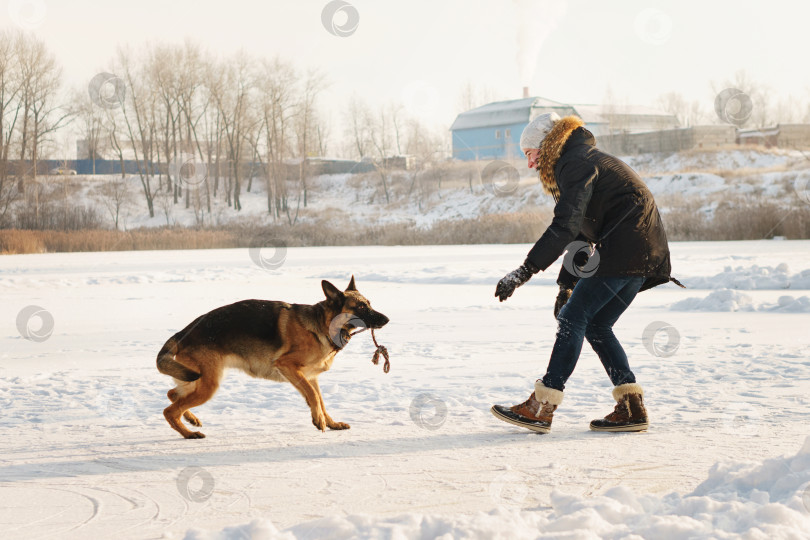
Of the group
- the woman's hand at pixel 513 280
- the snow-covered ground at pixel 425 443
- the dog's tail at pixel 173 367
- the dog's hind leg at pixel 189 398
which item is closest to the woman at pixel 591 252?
the woman's hand at pixel 513 280

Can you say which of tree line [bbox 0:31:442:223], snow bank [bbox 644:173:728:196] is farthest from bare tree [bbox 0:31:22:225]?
snow bank [bbox 644:173:728:196]

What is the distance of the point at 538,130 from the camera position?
4.86 m

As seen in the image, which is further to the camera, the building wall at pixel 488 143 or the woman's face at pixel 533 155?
the building wall at pixel 488 143

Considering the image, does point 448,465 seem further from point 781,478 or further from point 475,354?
point 475,354

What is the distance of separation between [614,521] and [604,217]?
2054 millimetres

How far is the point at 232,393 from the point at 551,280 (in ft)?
37.7

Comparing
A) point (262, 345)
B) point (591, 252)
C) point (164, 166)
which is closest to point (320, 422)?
point (262, 345)

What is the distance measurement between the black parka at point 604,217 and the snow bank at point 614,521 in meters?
1.55

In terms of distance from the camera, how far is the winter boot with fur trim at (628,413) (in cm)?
484

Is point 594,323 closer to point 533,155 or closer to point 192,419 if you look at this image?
point 533,155

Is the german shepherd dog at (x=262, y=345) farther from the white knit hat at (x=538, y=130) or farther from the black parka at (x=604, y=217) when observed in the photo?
the white knit hat at (x=538, y=130)

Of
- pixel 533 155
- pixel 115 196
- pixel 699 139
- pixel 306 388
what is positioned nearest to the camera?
pixel 306 388

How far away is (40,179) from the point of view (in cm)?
5159

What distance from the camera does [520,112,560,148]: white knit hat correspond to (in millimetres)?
4848
